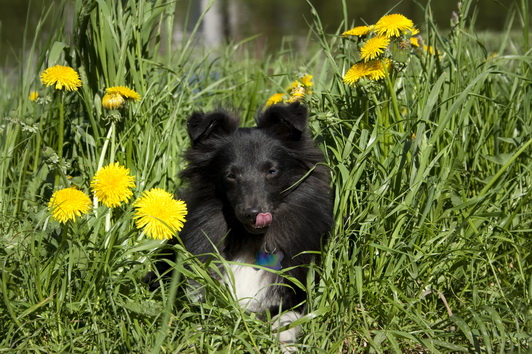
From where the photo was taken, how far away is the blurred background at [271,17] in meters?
9.34

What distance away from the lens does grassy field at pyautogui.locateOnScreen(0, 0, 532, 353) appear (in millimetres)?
2514

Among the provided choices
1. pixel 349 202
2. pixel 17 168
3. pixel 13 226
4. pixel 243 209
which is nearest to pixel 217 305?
pixel 243 209

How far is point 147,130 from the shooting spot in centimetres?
352

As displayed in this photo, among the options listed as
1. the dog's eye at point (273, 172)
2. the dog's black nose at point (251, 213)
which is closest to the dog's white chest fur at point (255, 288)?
the dog's black nose at point (251, 213)

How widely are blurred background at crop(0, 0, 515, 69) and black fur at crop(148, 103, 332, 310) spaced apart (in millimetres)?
5522

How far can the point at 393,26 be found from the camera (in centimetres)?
293

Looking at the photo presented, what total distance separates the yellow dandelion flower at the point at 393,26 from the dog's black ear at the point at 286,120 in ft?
1.75

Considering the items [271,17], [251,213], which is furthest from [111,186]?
[271,17]

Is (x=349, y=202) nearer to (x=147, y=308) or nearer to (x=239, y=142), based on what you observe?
(x=239, y=142)

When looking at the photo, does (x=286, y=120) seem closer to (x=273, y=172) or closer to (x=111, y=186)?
(x=273, y=172)

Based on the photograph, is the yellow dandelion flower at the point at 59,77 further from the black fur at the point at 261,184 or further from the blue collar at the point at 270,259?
the blue collar at the point at 270,259

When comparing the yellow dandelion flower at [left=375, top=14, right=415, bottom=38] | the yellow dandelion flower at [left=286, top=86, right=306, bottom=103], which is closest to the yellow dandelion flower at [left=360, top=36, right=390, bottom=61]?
the yellow dandelion flower at [left=375, top=14, right=415, bottom=38]

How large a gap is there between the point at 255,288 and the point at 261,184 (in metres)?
0.54

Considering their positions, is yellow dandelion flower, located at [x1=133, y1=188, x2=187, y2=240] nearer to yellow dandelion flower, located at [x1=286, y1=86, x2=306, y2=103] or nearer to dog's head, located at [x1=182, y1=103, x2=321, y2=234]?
dog's head, located at [x1=182, y1=103, x2=321, y2=234]
